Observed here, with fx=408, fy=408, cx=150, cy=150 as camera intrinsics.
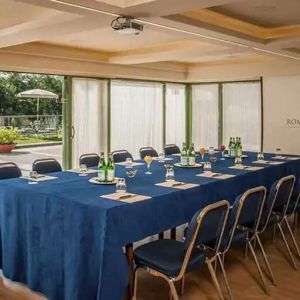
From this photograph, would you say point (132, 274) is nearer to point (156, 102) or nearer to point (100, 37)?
point (100, 37)

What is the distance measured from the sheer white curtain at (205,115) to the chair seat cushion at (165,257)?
6072mm

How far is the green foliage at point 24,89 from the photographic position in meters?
6.32

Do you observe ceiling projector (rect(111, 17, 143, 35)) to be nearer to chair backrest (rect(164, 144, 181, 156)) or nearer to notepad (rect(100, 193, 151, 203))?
notepad (rect(100, 193, 151, 203))

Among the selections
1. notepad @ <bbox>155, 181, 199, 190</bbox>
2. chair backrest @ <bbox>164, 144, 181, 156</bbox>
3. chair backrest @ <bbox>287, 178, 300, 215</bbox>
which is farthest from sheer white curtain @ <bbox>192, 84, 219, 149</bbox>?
notepad @ <bbox>155, 181, 199, 190</bbox>

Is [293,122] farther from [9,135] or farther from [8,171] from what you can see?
[8,171]

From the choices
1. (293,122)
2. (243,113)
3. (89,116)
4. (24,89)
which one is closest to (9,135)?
(24,89)

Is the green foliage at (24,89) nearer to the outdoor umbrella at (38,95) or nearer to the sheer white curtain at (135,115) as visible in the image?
the outdoor umbrella at (38,95)

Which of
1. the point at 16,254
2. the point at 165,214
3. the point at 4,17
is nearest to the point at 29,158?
the point at 4,17

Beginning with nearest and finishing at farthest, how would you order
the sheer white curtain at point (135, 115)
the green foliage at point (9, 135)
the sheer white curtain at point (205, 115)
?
the green foliage at point (9, 135) < the sheer white curtain at point (135, 115) < the sheer white curtain at point (205, 115)

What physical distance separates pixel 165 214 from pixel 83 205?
2.27 ft

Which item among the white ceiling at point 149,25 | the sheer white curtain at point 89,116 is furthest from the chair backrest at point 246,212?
the sheer white curtain at point 89,116

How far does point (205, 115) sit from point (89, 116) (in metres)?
2.94

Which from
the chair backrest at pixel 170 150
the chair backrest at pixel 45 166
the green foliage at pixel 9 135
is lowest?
the chair backrest at pixel 45 166

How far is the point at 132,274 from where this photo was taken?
2.95 m
